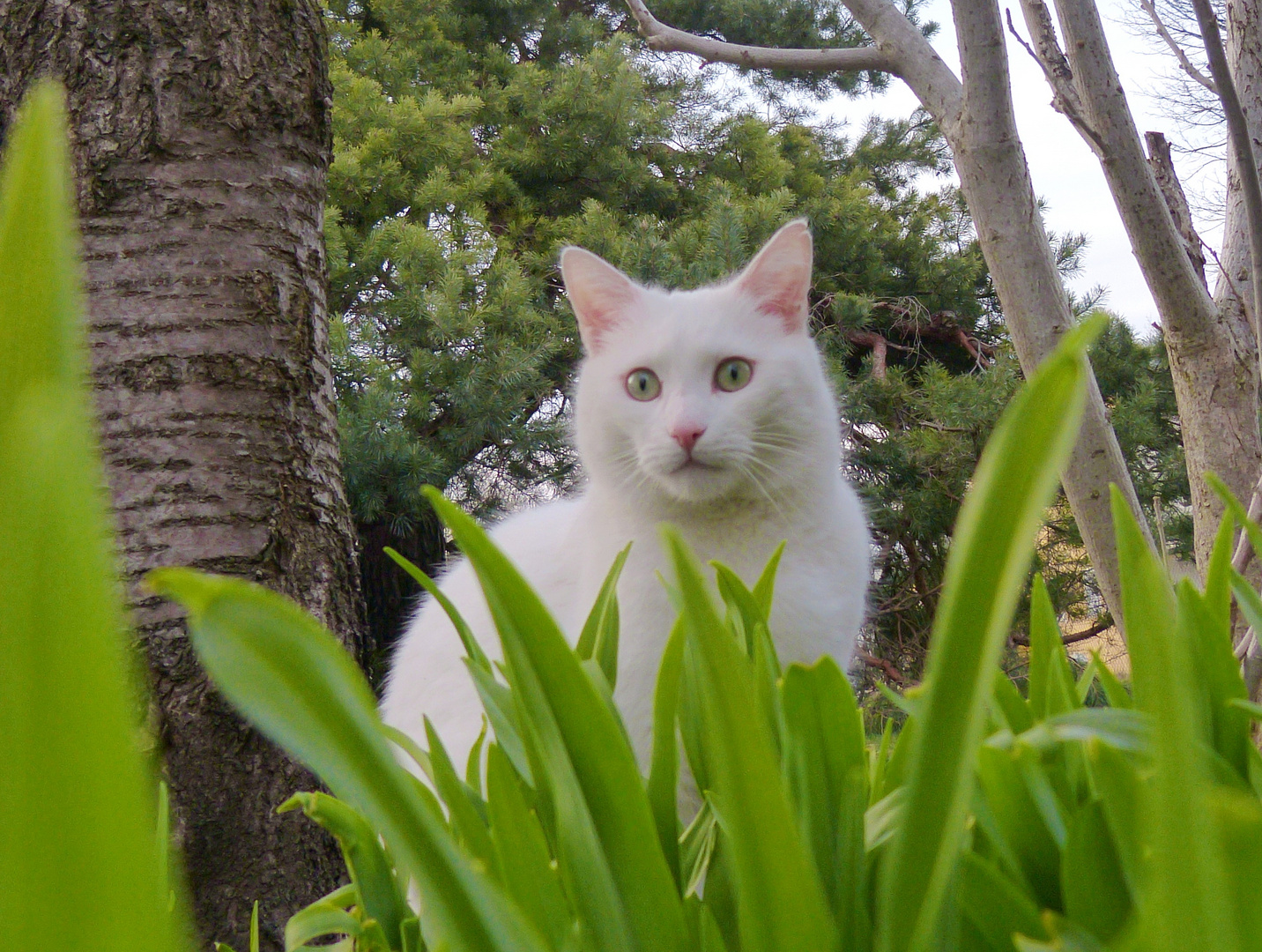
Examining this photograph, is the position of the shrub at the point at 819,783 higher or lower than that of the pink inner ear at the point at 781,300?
lower

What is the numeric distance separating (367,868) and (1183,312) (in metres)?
1.58

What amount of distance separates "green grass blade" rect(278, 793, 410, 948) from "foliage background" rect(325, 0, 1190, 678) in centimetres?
154

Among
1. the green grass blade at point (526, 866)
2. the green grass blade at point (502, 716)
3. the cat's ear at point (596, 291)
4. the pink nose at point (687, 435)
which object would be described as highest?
the cat's ear at point (596, 291)


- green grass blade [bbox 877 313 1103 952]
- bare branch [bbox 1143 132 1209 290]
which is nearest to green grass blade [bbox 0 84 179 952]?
green grass blade [bbox 877 313 1103 952]

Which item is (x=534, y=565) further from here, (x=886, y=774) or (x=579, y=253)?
(x=886, y=774)

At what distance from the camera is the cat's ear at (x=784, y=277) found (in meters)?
1.12

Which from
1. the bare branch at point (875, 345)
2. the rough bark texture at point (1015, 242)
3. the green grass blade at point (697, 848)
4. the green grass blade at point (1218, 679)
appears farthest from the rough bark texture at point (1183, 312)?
the green grass blade at point (697, 848)

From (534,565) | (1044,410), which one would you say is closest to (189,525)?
(534,565)

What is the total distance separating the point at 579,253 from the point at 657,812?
0.98 metres

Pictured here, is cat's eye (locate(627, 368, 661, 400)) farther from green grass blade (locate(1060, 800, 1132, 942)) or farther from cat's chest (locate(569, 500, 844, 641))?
green grass blade (locate(1060, 800, 1132, 942))

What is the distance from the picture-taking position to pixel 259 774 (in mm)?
770

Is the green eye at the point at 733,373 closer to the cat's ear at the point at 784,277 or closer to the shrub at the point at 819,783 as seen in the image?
the cat's ear at the point at 784,277

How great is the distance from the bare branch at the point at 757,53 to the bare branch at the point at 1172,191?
506mm

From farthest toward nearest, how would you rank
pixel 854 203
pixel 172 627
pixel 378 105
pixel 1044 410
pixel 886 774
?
pixel 854 203, pixel 378 105, pixel 172 627, pixel 886 774, pixel 1044 410
